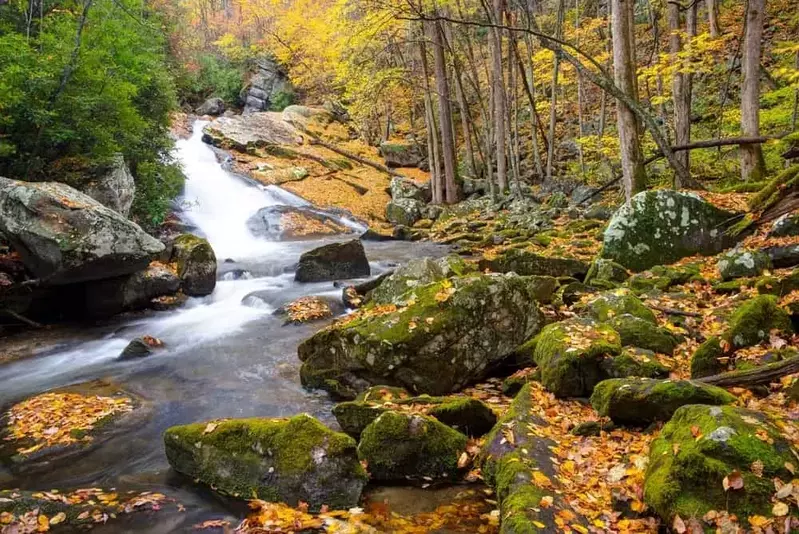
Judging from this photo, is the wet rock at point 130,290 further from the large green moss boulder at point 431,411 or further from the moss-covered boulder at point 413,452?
the moss-covered boulder at point 413,452

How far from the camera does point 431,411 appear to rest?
514 centimetres

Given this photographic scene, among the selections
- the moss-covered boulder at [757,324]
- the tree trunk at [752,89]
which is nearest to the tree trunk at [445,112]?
the tree trunk at [752,89]

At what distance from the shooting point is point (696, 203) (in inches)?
361

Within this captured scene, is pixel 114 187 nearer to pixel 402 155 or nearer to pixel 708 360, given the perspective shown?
pixel 708 360

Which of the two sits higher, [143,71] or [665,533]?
[143,71]

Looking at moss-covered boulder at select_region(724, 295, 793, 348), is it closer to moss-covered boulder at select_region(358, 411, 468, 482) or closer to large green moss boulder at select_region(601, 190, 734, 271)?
moss-covered boulder at select_region(358, 411, 468, 482)

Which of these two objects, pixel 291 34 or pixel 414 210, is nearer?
pixel 414 210

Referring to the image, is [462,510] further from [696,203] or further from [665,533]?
[696,203]

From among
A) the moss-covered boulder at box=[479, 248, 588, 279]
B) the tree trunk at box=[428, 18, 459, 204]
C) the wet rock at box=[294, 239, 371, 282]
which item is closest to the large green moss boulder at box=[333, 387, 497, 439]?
the moss-covered boulder at box=[479, 248, 588, 279]

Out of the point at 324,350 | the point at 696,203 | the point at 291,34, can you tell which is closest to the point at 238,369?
the point at 324,350

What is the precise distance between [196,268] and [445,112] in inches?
509

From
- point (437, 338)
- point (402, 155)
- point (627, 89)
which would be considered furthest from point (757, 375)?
point (402, 155)

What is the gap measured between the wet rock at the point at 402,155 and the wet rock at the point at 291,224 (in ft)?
33.6

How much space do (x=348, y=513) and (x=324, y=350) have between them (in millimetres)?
3276
